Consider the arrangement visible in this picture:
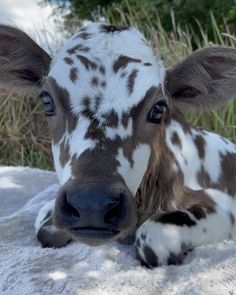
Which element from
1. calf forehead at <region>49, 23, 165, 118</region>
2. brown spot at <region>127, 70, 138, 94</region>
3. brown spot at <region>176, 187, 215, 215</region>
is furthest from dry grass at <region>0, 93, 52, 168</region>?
brown spot at <region>127, 70, 138, 94</region>

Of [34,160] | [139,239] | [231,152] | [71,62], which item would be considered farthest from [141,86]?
[34,160]

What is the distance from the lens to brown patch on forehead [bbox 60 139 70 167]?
9.69 ft

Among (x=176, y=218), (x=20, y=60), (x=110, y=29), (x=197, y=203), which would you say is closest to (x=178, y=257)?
(x=176, y=218)

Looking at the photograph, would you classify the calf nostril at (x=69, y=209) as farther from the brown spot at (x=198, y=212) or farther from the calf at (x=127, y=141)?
the brown spot at (x=198, y=212)

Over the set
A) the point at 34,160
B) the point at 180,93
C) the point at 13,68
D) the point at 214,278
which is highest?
the point at 13,68

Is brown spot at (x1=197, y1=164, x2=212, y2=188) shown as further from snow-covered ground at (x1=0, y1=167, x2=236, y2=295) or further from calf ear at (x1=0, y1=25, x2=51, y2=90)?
calf ear at (x1=0, y1=25, x2=51, y2=90)

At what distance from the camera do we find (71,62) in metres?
3.10

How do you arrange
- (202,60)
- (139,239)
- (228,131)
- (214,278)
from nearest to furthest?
(214,278) < (139,239) < (202,60) < (228,131)

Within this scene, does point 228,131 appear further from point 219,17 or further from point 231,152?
point 219,17

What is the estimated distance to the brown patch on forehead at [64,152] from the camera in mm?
2953

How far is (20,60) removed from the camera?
11.2ft

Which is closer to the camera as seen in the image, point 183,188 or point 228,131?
point 183,188

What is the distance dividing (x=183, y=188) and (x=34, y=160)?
4.33 metres

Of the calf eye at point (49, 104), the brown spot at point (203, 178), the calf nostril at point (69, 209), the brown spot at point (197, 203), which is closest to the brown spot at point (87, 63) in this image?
the calf eye at point (49, 104)
